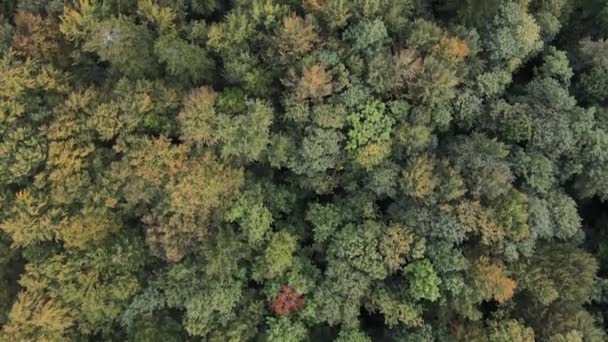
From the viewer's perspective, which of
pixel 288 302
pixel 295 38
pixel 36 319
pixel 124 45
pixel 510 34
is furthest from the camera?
pixel 510 34

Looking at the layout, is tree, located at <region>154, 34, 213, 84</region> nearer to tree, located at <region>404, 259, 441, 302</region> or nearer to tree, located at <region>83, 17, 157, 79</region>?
tree, located at <region>83, 17, 157, 79</region>

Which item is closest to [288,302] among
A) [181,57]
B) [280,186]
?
[280,186]

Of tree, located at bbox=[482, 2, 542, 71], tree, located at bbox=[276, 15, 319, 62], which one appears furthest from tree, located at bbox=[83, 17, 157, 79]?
tree, located at bbox=[482, 2, 542, 71]

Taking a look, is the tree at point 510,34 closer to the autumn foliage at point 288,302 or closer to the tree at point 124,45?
the autumn foliage at point 288,302

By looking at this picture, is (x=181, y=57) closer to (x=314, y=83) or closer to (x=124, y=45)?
(x=124, y=45)

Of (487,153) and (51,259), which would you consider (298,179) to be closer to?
(487,153)

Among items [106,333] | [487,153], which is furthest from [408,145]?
[106,333]

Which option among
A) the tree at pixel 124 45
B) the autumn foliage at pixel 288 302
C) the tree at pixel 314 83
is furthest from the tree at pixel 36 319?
the tree at pixel 314 83

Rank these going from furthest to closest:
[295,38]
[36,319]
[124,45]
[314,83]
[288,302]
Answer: [288,302] → [295,38] → [124,45] → [314,83] → [36,319]
